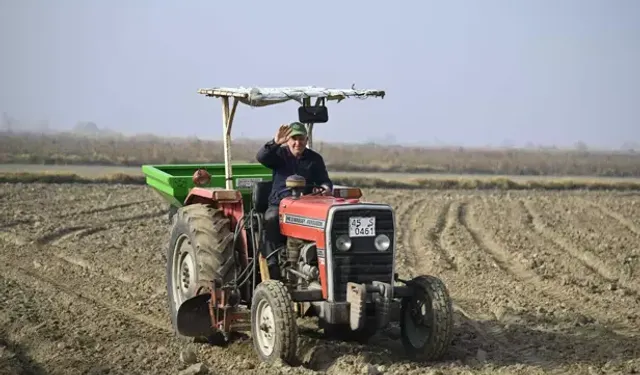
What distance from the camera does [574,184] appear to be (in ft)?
110

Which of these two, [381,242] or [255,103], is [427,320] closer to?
[381,242]

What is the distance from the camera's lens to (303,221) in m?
8.13

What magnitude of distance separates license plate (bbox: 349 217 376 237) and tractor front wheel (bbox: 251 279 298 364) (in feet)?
2.30

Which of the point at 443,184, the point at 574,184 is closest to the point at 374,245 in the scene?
the point at 443,184

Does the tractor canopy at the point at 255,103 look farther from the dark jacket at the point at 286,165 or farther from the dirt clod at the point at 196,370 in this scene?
the dirt clod at the point at 196,370

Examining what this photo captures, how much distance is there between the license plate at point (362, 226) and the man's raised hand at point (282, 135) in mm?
1068

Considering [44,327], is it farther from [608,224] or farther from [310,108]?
[608,224]

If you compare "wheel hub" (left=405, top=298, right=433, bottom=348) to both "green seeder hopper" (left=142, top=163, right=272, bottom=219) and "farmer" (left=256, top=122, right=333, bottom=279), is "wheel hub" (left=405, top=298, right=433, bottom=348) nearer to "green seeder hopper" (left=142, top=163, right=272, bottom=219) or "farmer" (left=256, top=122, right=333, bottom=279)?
"farmer" (left=256, top=122, right=333, bottom=279)

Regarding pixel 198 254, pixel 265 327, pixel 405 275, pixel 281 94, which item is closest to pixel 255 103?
pixel 281 94

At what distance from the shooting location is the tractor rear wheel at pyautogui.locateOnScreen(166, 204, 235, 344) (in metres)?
8.77

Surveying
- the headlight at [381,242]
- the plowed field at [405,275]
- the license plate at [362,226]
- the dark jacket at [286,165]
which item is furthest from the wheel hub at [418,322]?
the dark jacket at [286,165]

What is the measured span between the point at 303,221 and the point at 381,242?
653 mm

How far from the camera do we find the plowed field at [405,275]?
809 centimetres

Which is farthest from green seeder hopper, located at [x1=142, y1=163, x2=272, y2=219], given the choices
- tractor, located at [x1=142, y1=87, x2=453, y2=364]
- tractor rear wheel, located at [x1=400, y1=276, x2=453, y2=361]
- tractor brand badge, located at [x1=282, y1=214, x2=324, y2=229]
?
tractor rear wheel, located at [x1=400, y1=276, x2=453, y2=361]
